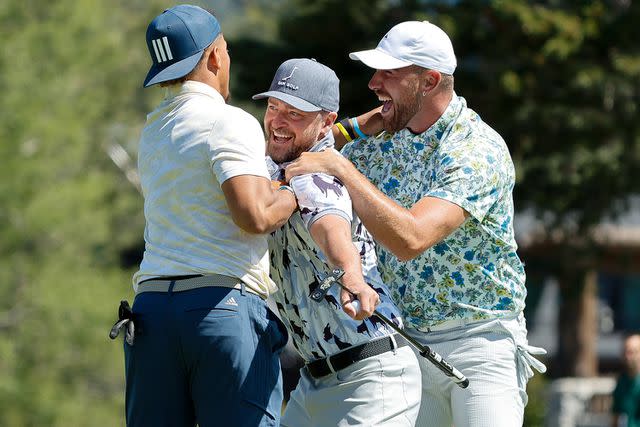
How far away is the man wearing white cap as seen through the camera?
4766 millimetres

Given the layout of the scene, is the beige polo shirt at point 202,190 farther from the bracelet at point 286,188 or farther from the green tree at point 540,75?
the green tree at point 540,75

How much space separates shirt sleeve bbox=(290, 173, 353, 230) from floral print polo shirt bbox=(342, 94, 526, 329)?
1.99 ft

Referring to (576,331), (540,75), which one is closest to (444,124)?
(540,75)

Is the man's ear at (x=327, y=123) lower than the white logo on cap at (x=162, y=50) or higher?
lower

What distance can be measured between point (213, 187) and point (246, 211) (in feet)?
0.54

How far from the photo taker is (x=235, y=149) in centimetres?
390

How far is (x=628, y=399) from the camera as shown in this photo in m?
11.5

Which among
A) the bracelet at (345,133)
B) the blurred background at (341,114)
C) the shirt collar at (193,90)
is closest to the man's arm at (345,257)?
the shirt collar at (193,90)

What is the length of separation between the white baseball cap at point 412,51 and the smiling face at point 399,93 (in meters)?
0.04

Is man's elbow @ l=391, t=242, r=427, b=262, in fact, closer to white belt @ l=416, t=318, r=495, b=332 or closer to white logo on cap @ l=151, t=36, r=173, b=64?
white belt @ l=416, t=318, r=495, b=332

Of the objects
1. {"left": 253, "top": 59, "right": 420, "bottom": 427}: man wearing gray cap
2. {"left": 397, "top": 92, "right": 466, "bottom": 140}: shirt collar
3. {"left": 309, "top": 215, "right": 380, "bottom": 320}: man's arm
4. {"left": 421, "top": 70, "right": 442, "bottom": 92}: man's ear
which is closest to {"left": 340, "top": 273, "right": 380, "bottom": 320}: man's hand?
{"left": 309, "top": 215, "right": 380, "bottom": 320}: man's arm

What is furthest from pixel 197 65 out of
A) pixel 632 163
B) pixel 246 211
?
pixel 632 163

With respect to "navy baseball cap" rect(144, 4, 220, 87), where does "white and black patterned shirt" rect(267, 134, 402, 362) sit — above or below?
below

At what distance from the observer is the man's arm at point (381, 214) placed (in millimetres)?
4227
